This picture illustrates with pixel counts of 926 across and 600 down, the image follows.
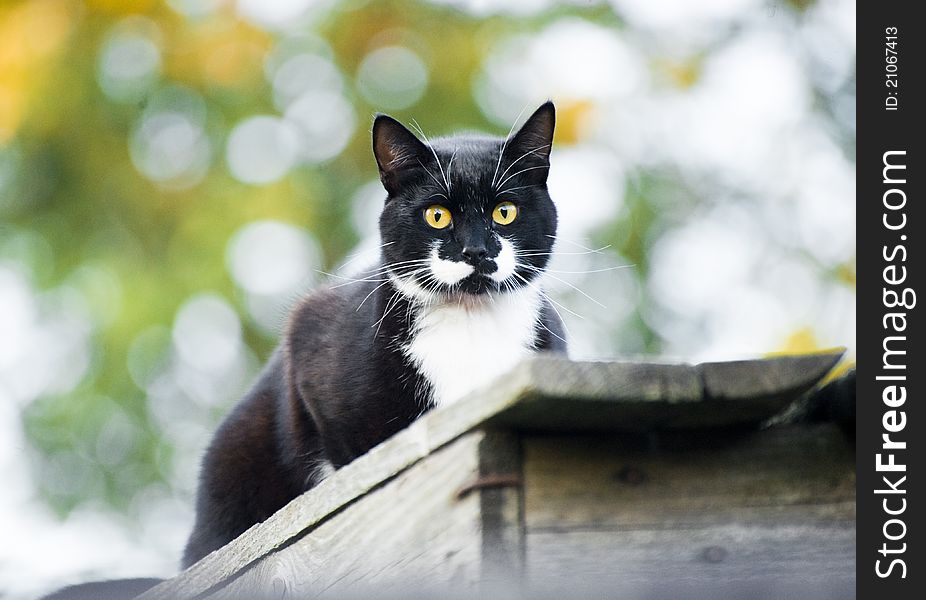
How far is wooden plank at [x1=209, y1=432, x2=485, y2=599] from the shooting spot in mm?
1413

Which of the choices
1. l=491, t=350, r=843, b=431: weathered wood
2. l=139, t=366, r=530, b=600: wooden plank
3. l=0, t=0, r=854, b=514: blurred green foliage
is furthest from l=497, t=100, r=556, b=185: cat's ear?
l=0, t=0, r=854, b=514: blurred green foliage

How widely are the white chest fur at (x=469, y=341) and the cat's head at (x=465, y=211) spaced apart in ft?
0.17

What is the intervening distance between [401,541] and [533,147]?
1394 mm

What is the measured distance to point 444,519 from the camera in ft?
4.78

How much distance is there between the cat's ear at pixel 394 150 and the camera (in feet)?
8.73

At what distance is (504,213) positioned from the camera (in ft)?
8.48

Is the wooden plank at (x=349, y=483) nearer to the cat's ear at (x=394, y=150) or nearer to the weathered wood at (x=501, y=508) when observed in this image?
the weathered wood at (x=501, y=508)

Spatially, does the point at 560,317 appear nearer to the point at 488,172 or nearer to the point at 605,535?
the point at 488,172

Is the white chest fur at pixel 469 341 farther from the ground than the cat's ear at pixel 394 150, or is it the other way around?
the cat's ear at pixel 394 150

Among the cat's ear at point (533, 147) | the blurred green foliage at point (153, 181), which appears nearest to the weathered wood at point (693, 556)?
the cat's ear at point (533, 147)

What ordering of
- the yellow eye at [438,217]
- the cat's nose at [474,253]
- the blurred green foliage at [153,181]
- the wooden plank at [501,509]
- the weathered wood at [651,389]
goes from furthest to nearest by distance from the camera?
1. the blurred green foliage at [153,181]
2. the yellow eye at [438,217]
3. the cat's nose at [474,253]
4. the wooden plank at [501,509]
5. the weathered wood at [651,389]

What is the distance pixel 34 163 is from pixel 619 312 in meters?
3.27

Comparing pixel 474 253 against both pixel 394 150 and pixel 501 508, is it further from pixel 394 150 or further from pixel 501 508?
pixel 501 508
